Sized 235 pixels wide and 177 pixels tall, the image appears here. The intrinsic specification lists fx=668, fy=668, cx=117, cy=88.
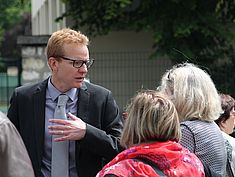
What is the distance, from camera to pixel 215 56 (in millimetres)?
13195

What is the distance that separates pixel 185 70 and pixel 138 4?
358 inches

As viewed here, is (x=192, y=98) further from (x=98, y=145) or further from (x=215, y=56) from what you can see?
(x=215, y=56)

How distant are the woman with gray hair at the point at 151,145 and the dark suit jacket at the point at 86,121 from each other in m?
0.83

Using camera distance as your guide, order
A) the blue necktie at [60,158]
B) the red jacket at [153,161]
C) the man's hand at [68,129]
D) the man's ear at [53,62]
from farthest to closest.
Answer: the man's ear at [53,62] < the blue necktie at [60,158] < the man's hand at [68,129] < the red jacket at [153,161]

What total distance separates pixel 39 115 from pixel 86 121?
0.28m

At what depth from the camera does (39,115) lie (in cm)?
401

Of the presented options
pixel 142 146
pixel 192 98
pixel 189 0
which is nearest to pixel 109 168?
pixel 142 146

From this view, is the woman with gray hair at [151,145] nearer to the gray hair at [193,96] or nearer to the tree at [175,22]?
the gray hair at [193,96]

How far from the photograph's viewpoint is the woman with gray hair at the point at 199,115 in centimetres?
362

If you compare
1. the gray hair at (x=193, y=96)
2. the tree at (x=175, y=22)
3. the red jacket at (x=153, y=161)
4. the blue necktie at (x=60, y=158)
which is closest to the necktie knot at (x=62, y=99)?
the blue necktie at (x=60, y=158)

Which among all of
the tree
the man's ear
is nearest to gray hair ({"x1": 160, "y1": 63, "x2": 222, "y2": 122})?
the man's ear

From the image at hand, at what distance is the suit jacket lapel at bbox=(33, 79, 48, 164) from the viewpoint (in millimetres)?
3961

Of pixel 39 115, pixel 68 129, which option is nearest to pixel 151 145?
pixel 68 129

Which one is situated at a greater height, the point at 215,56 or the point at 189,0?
the point at 189,0
